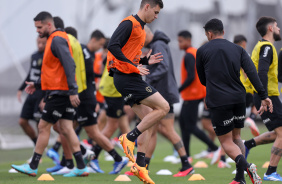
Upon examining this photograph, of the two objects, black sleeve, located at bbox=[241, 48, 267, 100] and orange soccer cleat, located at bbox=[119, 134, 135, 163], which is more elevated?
black sleeve, located at bbox=[241, 48, 267, 100]

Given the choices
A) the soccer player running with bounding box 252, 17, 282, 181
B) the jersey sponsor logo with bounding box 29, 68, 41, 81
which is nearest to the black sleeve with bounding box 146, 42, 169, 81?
the soccer player running with bounding box 252, 17, 282, 181

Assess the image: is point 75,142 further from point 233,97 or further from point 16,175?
point 233,97

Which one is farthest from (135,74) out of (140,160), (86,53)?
(86,53)

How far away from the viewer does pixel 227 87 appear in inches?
259

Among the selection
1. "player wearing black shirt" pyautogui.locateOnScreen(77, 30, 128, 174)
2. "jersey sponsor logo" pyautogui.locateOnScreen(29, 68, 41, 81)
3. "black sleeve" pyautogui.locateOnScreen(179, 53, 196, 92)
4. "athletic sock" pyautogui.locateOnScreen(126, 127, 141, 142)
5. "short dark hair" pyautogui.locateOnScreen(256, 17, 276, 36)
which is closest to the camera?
"athletic sock" pyautogui.locateOnScreen(126, 127, 141, 142)

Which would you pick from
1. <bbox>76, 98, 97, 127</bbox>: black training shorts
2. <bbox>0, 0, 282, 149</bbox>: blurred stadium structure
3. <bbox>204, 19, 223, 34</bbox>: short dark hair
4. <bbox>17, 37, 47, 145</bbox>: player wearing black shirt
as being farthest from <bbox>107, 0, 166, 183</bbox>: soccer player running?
<bbox>0, 0, 282, 149</bbox>: blurred stadium structure

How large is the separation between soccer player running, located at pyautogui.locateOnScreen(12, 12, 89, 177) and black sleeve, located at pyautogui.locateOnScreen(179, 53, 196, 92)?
323 centimetres

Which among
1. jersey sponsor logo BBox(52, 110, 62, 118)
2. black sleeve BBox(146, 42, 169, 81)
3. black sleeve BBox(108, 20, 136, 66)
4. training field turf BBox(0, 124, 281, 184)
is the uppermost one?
black sleeve BBox(108, 20, 136, 66)

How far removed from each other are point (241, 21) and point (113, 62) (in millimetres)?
15959

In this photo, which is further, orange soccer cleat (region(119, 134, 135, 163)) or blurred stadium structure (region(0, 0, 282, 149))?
blurred stadium structure (region(0, 0, 282, 149))

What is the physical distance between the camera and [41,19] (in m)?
8.18

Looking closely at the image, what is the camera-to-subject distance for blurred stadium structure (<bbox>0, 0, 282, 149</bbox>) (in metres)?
18.5

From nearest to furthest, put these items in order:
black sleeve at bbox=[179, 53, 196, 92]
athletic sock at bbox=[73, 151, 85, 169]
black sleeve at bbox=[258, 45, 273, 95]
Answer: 1. black sleeve at bbox=[258, 45, 273, 95]
2. athletic sock at bbox=[73, 151, 85, 169]
3. black sleeve at bbox=[179, 53, 196, 92]

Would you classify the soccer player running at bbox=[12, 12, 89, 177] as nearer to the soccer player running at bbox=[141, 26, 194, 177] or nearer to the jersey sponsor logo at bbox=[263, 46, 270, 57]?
the soccer player running at bbox=[141, 26, 194, 177]
